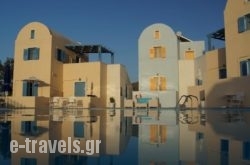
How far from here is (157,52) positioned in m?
26.8

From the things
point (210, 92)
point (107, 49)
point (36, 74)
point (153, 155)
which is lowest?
point (153, 155)

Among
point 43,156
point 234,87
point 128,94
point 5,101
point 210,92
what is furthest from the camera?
point 128,94

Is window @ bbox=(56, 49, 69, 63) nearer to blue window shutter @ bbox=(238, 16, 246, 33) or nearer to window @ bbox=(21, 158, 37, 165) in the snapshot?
blue window shutter @ bbox=(238, 16, 246, 33)

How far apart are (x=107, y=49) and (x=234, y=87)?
12.5 m

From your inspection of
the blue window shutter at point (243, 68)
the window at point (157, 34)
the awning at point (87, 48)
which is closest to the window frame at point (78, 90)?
the awning at point (87, 48)

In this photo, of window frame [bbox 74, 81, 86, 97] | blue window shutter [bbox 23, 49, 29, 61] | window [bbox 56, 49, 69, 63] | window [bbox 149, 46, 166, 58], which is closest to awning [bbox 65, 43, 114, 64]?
window [bbox 56, 49, 69, 63]

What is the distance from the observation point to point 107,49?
26.4 m

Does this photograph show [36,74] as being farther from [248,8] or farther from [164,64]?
[248,8]

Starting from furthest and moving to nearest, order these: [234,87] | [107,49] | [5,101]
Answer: [107,49] → [5,101] → [234,87]

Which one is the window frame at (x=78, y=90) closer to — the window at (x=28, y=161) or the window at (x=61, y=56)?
the window at (x=61, y=56)

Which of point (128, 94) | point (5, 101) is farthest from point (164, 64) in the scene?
point (5, 101)

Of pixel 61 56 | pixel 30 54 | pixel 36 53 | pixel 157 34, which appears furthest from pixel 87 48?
pixel 157 34

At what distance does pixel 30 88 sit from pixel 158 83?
1080cm

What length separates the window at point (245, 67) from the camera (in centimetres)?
1705
